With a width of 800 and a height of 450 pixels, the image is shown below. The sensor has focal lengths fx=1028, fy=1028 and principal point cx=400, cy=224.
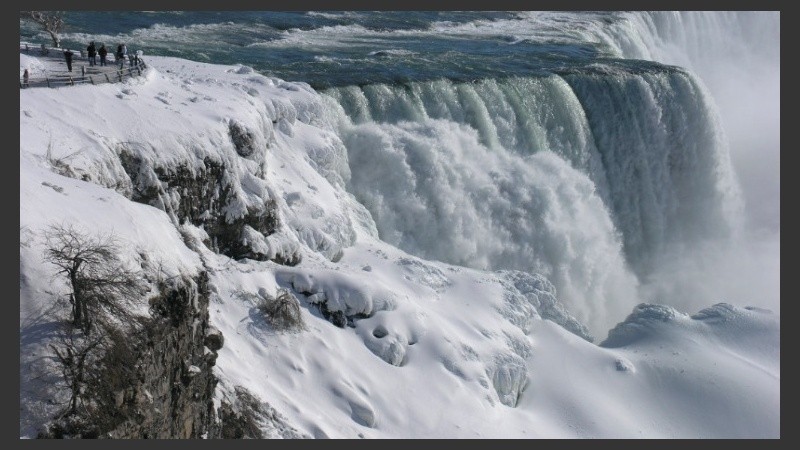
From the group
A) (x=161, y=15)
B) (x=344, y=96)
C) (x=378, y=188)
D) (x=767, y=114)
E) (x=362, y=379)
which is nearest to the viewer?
(x=362, y=379)

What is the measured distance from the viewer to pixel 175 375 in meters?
16.6

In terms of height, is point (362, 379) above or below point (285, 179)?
below

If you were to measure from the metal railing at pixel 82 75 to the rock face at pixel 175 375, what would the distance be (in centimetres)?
743

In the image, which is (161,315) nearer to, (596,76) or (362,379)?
(362,379)

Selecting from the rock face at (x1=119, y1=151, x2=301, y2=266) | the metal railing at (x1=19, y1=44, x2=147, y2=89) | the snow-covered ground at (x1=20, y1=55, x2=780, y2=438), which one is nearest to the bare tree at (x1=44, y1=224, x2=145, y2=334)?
the snow-covered ground at (x1=20, y1=55, x2=780, y2=438)

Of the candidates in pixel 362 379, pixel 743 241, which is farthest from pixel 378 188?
pixel 743 241

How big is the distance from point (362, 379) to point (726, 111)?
1591 inches

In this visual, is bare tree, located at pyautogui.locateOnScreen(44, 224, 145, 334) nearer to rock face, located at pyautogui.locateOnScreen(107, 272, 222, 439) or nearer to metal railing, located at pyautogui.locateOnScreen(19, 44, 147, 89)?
rock face, located at pyautogui.locateOnScreen(107, 272, 222, 439)

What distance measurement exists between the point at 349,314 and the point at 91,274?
7.98 m

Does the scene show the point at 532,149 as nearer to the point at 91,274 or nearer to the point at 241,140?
the point at 241,140

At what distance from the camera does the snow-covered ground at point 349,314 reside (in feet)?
63.7

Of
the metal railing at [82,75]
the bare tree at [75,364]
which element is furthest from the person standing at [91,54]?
the bare tree at [75,364]

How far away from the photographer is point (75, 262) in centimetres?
1541

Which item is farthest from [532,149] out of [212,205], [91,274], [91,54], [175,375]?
[91,274]
